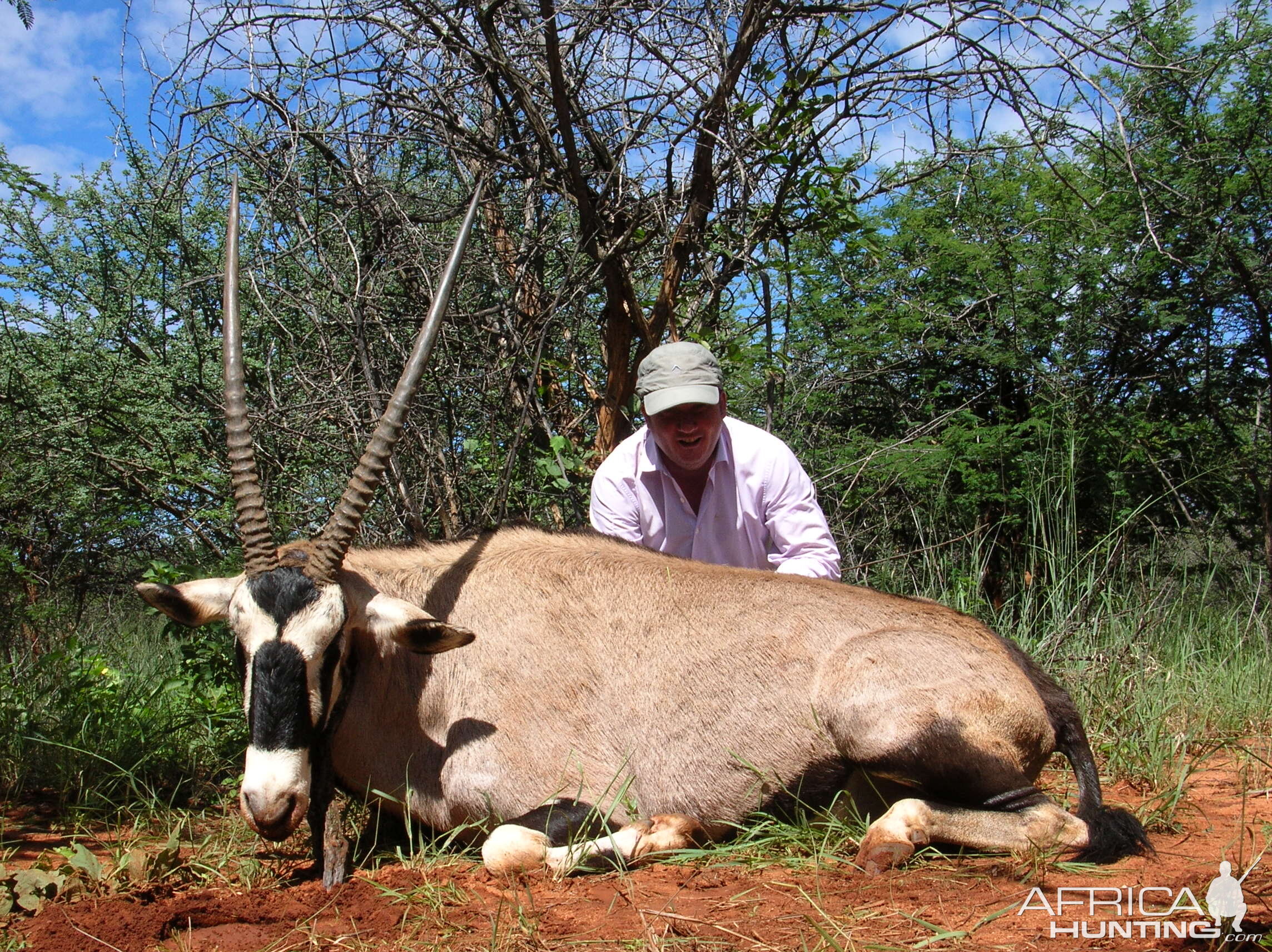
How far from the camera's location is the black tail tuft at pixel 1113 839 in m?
3.37

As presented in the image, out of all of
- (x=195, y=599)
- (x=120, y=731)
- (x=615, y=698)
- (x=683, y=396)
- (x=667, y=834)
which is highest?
(x=683, y=396)

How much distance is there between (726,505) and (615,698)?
5.47ft

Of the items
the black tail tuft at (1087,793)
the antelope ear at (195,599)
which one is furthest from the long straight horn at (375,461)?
the black tail tuft at (1087,793)

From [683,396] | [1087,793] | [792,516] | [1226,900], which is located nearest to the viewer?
[1226,900]

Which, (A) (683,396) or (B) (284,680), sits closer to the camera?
(B) (284,680)

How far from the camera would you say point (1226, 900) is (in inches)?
104

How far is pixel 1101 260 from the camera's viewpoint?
944 centimetres

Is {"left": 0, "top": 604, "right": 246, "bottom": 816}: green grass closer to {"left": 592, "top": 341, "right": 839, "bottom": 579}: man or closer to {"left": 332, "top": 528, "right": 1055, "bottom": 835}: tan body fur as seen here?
{"left": 332, "top": 528, "right": 1055, "bottom": 835}: tan body fur

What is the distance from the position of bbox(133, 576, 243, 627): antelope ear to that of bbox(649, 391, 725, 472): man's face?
2142mm

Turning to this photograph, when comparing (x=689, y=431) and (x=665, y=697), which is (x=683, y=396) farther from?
(x=665, y=697)

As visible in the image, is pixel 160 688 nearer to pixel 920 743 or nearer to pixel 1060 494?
pixel 920 743

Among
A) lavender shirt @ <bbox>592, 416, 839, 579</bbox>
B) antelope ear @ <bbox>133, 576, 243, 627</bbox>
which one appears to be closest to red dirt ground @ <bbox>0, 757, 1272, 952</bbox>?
antelope ear @ <bbox>133, 576, 243, 627</bbox>

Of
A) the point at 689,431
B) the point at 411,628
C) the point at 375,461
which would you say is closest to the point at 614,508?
the point at 689,431

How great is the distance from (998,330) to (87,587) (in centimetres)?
863
